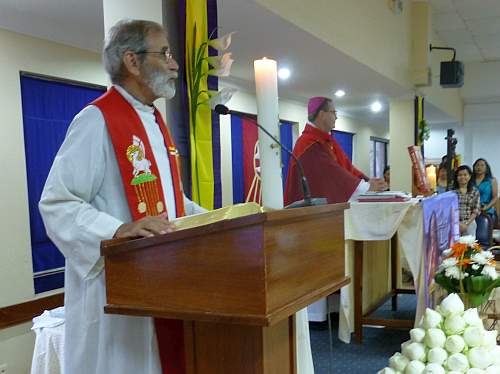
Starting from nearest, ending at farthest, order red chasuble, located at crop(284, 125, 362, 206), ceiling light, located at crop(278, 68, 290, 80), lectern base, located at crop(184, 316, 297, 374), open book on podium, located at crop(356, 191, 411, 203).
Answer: lectern base, located at crop(184, 316, 297, 374) < open book on podium, located at crop(356, 191, 411, 203) < red chasuble, located at crop(284, 125, 362, 206) < ceiling light, located at crop(278, 68, 290, 80)

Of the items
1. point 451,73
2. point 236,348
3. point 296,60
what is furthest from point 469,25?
point 236,348

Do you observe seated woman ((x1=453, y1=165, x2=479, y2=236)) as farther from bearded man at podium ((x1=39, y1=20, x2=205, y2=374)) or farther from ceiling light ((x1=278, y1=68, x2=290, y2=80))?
→ bearded man at podium ((x1=39, y1=20, x2=205, y2=374))

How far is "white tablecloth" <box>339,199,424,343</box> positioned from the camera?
275cm

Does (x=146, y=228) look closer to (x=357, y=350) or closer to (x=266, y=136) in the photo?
(x=266, y=136)

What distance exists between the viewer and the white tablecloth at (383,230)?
275 centimetres

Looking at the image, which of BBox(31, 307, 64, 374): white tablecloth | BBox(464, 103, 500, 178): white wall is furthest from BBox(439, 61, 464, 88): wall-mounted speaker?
BBox(31, 307, 64, 374): white tablecloth

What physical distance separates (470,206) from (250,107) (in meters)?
2.77

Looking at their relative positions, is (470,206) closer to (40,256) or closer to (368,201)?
(368,201)

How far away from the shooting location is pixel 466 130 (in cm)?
1041

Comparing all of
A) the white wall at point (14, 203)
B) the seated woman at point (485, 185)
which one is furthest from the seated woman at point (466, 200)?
the white wall at point (14, 203)

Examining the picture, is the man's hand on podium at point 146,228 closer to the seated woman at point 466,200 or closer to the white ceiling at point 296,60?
the white ceiling at point 296,60


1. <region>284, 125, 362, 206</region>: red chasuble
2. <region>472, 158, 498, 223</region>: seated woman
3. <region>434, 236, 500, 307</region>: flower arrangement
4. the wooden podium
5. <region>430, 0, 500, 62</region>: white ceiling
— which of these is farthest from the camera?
<region>430, 0, 500, 62</region>: white ceiling

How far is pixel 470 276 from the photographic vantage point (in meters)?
1.90

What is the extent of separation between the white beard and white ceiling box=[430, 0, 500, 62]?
19.8 ft
